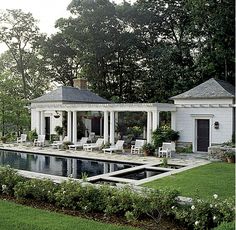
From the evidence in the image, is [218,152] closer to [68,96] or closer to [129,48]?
[68,96]

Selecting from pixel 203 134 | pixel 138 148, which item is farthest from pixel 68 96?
pixel 203 134

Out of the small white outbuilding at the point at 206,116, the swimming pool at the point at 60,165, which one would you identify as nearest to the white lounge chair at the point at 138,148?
the small white outbuilding at the point at 206,116

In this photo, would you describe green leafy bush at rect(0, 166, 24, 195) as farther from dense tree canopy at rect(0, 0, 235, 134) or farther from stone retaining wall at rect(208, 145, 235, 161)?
dense tree canopy at rect(0, 0, 235, 134)

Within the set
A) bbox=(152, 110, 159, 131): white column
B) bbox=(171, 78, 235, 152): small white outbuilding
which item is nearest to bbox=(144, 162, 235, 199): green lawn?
bbox=(171, 78, 235, 152): small white outbuilding

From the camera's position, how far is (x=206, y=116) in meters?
24.2

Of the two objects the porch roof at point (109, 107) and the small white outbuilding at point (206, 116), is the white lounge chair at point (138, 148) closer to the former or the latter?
the porch roof at point (109, 107)

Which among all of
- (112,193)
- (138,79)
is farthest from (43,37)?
(112,193)

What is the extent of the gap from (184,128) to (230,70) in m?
11.1

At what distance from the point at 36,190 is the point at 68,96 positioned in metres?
21.1

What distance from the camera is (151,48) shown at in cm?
3856

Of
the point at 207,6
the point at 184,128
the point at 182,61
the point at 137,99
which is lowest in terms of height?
the point at 184,128

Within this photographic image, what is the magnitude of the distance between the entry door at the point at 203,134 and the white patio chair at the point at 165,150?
3.04 m

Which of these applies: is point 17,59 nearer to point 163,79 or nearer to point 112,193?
point 163,79

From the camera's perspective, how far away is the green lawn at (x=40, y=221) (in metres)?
8.20
